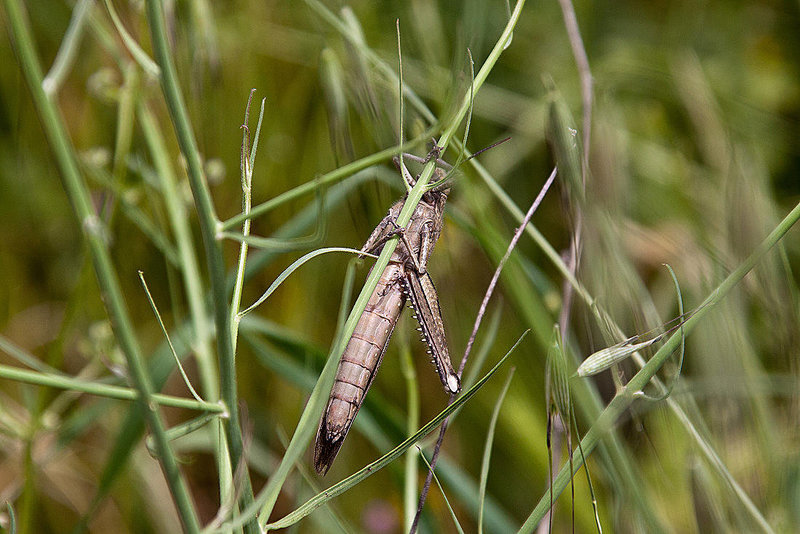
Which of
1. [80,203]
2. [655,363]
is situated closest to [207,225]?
[80,203]

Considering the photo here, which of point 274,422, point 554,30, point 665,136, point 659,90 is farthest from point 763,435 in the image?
point 554,30

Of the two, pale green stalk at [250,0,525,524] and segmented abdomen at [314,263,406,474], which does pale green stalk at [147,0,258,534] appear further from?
segmented abdomen at [314,263,406,474]

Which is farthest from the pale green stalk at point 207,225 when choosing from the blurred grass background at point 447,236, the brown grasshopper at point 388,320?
the blurred grass background at point 447,236

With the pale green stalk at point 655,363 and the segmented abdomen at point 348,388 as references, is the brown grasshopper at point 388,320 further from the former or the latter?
the pale green stalk at point 655,363

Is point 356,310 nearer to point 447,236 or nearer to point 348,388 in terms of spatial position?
point 348,388

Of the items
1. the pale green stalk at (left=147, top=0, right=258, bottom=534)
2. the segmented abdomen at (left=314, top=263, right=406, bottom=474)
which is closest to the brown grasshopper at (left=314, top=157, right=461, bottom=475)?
the segmented abdomen at (left=314, top=263, right=406, bottom=474)
